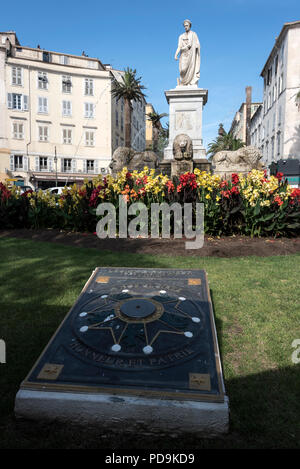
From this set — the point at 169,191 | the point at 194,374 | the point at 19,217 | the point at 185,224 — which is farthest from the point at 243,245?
the point at 19,217

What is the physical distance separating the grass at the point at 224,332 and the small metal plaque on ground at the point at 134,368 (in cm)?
13

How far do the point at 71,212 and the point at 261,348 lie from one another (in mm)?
6566

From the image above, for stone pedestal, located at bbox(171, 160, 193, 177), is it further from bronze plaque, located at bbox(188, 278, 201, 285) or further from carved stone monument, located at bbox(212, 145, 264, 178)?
bronze plaque, located at bbox(188, 278, 201, 285)

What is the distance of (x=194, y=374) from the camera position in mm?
2121

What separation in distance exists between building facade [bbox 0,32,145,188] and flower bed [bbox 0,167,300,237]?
110 ft

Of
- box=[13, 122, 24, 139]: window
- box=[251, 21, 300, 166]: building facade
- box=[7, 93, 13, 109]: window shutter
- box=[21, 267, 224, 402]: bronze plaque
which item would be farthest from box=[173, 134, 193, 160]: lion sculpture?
box=[7, 93, 13, 109]: window shutter

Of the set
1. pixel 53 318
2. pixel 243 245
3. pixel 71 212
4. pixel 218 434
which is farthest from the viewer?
pixel 71 212

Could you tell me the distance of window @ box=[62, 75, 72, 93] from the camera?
41844 mm

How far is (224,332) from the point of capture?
10.7 feet

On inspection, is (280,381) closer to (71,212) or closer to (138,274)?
(138,274)

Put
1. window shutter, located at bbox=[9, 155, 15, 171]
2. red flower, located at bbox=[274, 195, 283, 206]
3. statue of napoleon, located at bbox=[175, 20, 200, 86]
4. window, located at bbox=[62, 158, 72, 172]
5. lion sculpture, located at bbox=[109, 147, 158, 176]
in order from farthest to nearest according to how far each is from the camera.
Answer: window, located at bbox=[62, 158, 72, 172] < window shutter, located at bbox=[9, 155, 15, 171] < lion sculpture, located at bbox=[109, 147, 158, 176] < statue of napoleon, located at bbox=[175, 20, 200, 86] < red flower, located at bbox=[274, 195, 283, 206]

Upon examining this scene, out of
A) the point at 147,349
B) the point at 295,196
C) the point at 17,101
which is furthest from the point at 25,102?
the point at 147,349

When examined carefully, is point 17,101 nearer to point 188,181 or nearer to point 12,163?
point 12,163

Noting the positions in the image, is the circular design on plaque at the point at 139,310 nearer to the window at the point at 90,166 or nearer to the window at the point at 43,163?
the window at the point at 43,163
